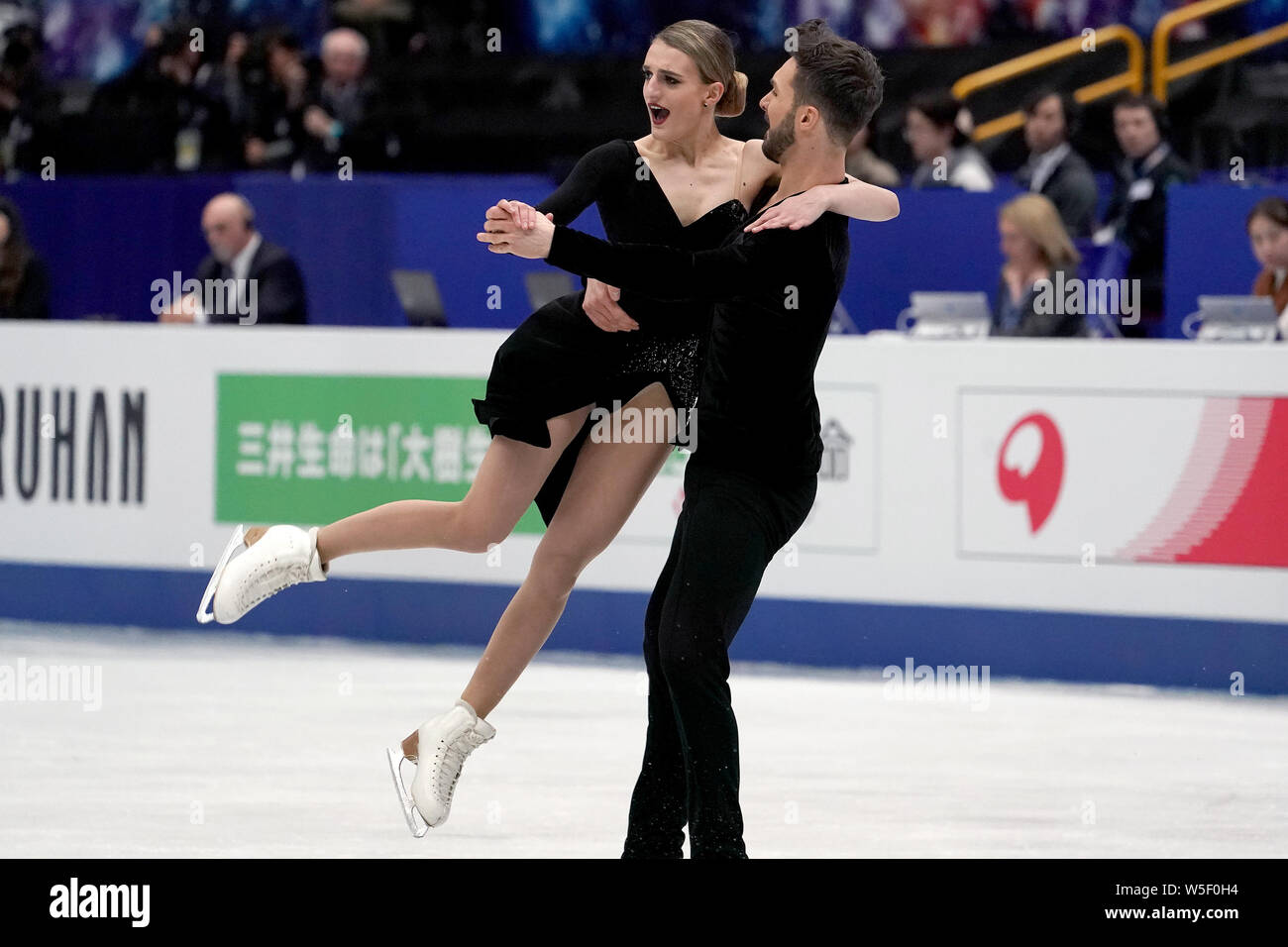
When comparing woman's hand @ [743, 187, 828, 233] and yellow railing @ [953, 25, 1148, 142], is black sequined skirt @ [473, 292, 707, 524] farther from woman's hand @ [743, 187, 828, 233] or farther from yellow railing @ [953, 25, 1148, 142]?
yellow railing @ [953, 25, 1148, 142]

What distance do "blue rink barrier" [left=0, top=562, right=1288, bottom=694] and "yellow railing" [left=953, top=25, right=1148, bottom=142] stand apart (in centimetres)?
406

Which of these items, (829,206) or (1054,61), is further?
(1054,61)

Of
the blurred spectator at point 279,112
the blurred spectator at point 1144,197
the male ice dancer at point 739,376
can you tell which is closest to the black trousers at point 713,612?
the male ice dancer at point 739,376

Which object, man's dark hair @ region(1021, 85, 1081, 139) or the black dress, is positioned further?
man's dark hair @ region(1021, 85, 1081, 139)

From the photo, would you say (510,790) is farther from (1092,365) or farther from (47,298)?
(47,298)

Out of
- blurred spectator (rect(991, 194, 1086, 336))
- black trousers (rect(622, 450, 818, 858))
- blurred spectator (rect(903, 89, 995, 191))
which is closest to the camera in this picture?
black trousers (rect(622, 450, 818, 858))

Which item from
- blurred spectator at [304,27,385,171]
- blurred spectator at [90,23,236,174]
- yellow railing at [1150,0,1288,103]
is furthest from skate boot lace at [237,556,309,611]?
blurred spectator at [90,23,236,174]

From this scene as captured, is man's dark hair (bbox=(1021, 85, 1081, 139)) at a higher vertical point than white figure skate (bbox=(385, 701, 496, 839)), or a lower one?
higher

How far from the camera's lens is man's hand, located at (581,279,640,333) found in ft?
14.3

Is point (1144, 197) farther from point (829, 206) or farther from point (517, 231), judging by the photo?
point (517, 231)

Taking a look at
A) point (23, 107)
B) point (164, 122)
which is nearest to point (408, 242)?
point (164, 122)

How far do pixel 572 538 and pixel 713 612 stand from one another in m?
0.59

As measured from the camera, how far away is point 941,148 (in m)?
9.13

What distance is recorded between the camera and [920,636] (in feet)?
24.4
